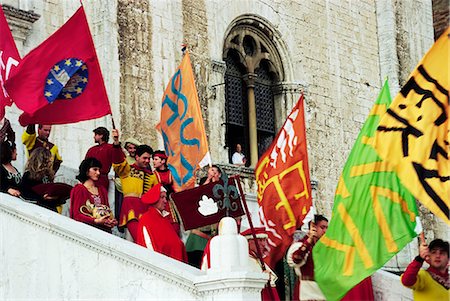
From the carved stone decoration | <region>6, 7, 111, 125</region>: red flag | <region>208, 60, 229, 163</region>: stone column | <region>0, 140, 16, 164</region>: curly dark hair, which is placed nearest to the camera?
<region>0, 140, 16, 164</region>: curly dark hair

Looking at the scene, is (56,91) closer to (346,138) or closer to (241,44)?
(241,44)

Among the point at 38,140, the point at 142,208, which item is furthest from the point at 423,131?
the point at 38,140

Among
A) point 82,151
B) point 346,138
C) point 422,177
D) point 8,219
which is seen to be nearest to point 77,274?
point 8,219

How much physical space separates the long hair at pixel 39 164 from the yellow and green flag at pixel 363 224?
10.3 ft

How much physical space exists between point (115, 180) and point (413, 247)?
10.1 m

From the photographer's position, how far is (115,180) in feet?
39.5

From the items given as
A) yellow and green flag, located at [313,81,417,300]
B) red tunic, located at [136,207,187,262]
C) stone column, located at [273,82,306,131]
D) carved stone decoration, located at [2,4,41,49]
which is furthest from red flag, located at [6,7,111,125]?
stone column, located at [273,82,306,131]

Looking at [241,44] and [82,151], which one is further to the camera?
[241,44]

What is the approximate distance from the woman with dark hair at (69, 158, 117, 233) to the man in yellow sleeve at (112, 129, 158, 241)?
2.39ft

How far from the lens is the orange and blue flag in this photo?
12211mm

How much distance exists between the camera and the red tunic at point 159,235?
33.6 feet

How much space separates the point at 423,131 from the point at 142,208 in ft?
12.5

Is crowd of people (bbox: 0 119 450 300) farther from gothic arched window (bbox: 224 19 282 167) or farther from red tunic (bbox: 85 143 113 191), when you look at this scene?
gothic arched window (bbox: 224 19 282 167)

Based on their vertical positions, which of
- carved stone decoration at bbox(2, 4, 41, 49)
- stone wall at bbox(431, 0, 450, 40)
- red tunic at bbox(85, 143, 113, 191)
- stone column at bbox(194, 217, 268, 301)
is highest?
stone wall at bbox(431, 0, 450, 40)
